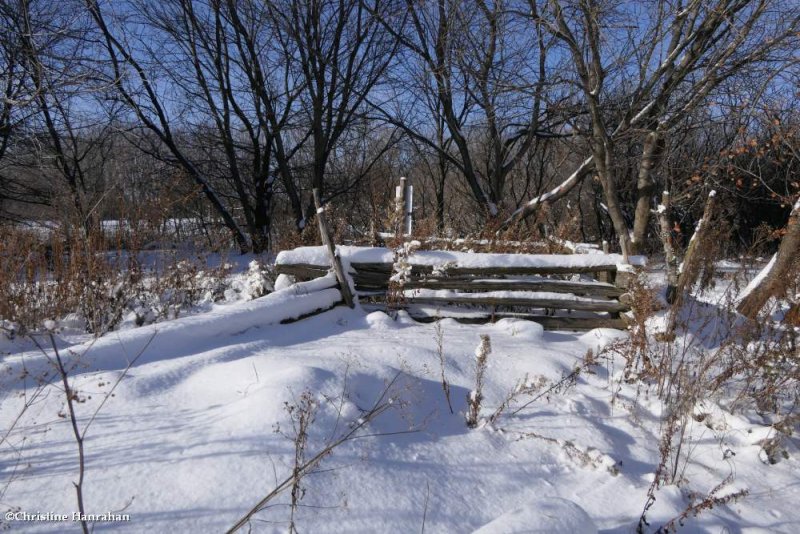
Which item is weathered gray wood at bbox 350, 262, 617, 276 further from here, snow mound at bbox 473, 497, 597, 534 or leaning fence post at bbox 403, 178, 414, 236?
snow mound at bbox 473, 497, 597, 534

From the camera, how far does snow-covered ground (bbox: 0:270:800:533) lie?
1856 mm

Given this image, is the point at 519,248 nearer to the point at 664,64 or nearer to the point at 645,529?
the point at 664,64

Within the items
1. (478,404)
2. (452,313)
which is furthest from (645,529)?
(452,313)

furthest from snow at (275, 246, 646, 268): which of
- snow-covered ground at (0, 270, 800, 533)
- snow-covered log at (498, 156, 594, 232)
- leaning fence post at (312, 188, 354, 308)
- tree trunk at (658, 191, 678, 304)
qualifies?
snow-covered log at (498, 156, 594, 232)

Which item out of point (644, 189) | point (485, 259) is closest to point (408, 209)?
point (485, 259)

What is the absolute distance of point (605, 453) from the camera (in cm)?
269

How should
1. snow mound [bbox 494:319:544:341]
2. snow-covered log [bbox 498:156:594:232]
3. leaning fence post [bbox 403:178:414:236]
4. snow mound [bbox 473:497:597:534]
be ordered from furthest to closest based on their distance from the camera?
snow-covered log [bbox 498:156:594:232] < leaning fence post [bbox 403:178:414:236] < snow mound [bbox 494:319:544:341] < snow mound [bbox 473:497:597:534]

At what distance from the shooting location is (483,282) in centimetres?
530

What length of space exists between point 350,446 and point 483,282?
10.7 ft

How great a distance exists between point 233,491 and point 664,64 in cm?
724

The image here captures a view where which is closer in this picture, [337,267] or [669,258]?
[337,267]

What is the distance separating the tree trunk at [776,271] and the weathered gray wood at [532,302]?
105 cm

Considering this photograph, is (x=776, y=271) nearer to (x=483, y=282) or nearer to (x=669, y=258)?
(x=669, y=258)

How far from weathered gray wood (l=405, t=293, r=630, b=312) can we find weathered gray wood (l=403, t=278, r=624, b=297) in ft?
0.31
